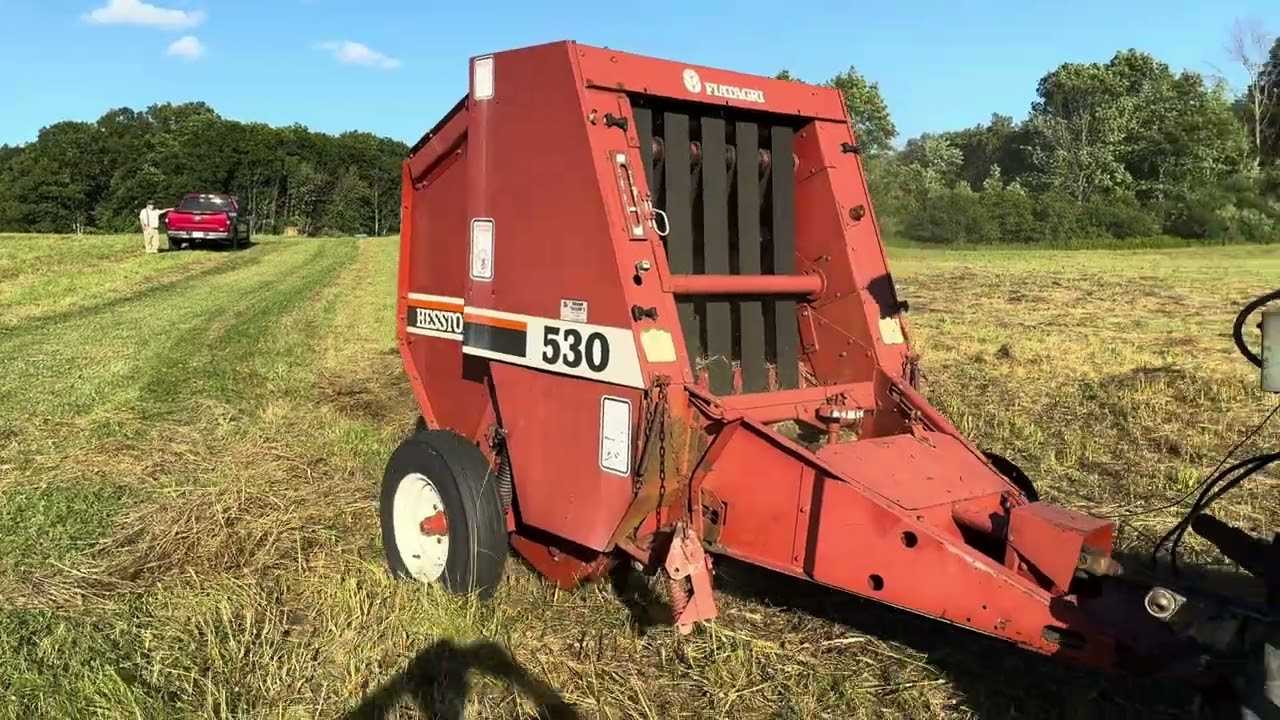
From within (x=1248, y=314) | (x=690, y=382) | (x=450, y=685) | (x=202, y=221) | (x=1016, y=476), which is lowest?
(x=450, y=685)

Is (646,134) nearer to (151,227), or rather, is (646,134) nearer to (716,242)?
(716,242)

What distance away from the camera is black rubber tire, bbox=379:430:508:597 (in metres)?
3.82

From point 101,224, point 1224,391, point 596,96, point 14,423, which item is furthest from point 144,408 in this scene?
point 101,224

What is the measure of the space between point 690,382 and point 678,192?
1026mm

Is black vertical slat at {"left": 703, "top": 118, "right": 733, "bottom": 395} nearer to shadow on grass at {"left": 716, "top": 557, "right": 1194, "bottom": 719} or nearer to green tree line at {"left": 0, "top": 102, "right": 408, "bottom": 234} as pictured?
shadow on grass at {"left": 716, "top": 557, "right": 1194, "bottom": 719}

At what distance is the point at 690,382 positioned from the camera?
10.9 ft

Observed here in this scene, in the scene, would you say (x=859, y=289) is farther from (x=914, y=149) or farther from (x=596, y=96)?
(x=914, y=149)

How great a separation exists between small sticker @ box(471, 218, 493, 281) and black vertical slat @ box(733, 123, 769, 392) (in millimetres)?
1058

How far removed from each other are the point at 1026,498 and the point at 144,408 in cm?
658

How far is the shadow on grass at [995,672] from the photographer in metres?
3.16

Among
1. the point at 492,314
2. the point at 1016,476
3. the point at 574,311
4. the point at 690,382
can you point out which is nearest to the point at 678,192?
the point at 574,311

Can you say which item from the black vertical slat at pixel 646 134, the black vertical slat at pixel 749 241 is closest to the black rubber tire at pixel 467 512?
the black vertical slat at pixel 749 241

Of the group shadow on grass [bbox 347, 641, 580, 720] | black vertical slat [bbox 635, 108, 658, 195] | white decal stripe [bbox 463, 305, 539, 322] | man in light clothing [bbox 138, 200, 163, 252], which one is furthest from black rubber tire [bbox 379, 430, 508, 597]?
man in light clothing [bbox 138, 200, 163, 252]

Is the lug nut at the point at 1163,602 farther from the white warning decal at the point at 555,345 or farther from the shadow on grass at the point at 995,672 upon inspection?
the white warning decal at the point at 555,345
